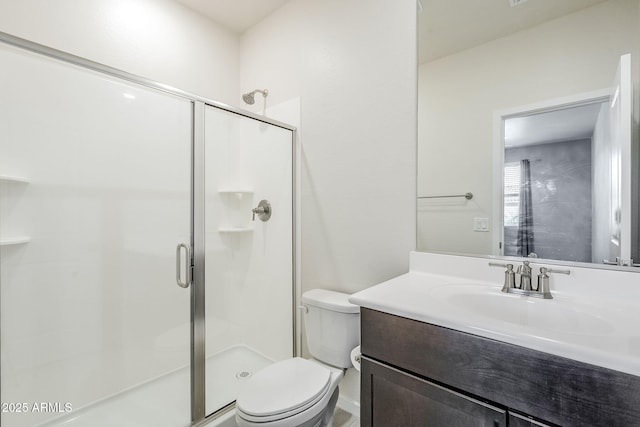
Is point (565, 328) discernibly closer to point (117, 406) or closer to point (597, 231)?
point (597, 231)

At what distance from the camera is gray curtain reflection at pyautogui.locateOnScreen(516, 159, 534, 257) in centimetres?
118

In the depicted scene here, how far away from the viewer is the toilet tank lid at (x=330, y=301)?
1464 mm

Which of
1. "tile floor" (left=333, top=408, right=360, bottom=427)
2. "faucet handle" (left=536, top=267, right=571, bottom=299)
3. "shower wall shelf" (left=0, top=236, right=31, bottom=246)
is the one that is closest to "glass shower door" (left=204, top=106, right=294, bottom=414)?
"tile floor" (left=333, top=408, right=360, bottom=427)

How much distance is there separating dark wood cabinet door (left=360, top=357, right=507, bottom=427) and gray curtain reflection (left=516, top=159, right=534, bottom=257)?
2.21ft

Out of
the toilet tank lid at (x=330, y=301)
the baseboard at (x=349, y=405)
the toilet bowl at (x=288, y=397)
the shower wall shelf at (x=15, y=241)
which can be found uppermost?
the shower wall shelf at (x=15, y=241)

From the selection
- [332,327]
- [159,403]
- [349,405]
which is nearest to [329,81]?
[332,327]

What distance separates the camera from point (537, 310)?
0.96 m

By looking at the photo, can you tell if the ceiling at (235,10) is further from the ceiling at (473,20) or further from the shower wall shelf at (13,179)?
the shower wall shelf at (13,179)

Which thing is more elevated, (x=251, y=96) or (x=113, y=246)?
(x=251, y=96)

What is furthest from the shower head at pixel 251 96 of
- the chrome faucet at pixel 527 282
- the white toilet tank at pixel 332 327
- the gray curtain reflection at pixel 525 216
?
the chrome faucet at pixel 527 282

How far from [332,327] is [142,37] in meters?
2.10

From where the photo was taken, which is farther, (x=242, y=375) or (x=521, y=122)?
(x=242, y=375)

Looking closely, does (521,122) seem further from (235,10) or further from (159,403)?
(159,403)

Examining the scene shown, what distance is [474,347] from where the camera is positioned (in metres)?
0.78
